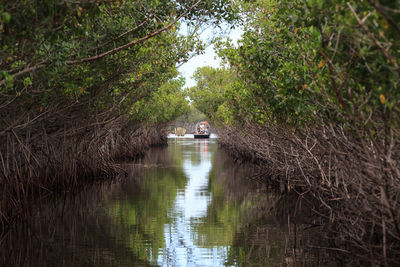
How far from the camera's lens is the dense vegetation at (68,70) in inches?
236

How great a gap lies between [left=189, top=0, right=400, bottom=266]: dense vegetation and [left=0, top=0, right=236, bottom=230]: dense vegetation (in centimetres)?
168

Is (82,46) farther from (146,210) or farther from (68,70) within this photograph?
(146,210)

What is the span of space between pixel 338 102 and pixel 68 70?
17.1 feet

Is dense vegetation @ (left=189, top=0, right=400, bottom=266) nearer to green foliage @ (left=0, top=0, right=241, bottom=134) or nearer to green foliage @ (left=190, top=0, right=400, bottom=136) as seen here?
green foliage @ (left=190, top=0, right=400, bottom=136)

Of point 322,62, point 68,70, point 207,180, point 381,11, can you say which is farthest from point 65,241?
point 207,180

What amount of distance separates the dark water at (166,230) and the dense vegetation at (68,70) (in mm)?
1102

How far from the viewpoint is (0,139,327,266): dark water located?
6906 mm

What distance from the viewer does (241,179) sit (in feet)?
58.3

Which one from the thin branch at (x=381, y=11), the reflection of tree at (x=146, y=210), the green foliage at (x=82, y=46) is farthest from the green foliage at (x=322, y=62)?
the reflection of tree at (x=146, y=210)

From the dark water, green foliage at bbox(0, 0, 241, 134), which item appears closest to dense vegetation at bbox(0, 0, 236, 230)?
green foliage at bbox(0, 0, 241, 134)

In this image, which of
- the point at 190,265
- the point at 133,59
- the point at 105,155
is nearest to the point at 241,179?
the point at 105,155

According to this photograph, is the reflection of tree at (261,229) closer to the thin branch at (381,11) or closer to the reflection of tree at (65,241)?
the reflection of tree at (65,241)

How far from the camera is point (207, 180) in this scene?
1762cm

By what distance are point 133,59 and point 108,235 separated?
5235 millimetres
